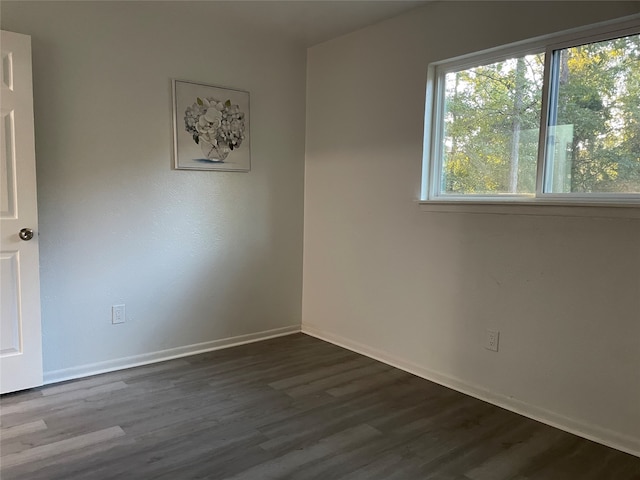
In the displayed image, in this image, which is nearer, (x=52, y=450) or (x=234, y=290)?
(x=52, y=450)

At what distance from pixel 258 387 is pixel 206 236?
116 cm

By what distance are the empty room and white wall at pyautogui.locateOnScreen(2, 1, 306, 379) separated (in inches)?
0.6

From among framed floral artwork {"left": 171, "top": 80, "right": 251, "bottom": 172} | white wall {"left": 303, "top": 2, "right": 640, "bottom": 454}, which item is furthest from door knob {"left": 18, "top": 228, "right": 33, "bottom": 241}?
white wall {"left": 303, "top": 2, "right": 640, "bottom": 454}

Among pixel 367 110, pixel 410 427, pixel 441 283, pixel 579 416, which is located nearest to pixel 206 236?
pixel 367 110

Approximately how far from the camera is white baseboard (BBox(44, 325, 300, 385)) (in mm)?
2855

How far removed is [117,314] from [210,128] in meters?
1.39

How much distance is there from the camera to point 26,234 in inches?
100

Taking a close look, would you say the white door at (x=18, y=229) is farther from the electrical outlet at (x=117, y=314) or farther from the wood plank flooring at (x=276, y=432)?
the electrical outlet at (x=117, y=314)

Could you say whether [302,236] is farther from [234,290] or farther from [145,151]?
[145,151]

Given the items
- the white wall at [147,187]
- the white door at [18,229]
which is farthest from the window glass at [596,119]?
the white door at [18,229]

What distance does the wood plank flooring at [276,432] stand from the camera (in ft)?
6.45

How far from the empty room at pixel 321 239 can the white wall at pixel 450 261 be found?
0.01 meters

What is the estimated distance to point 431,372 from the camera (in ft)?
9.75

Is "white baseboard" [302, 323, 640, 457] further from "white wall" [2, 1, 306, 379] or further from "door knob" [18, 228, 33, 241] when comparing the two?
"door knob" [18, 228, 33, 241]
